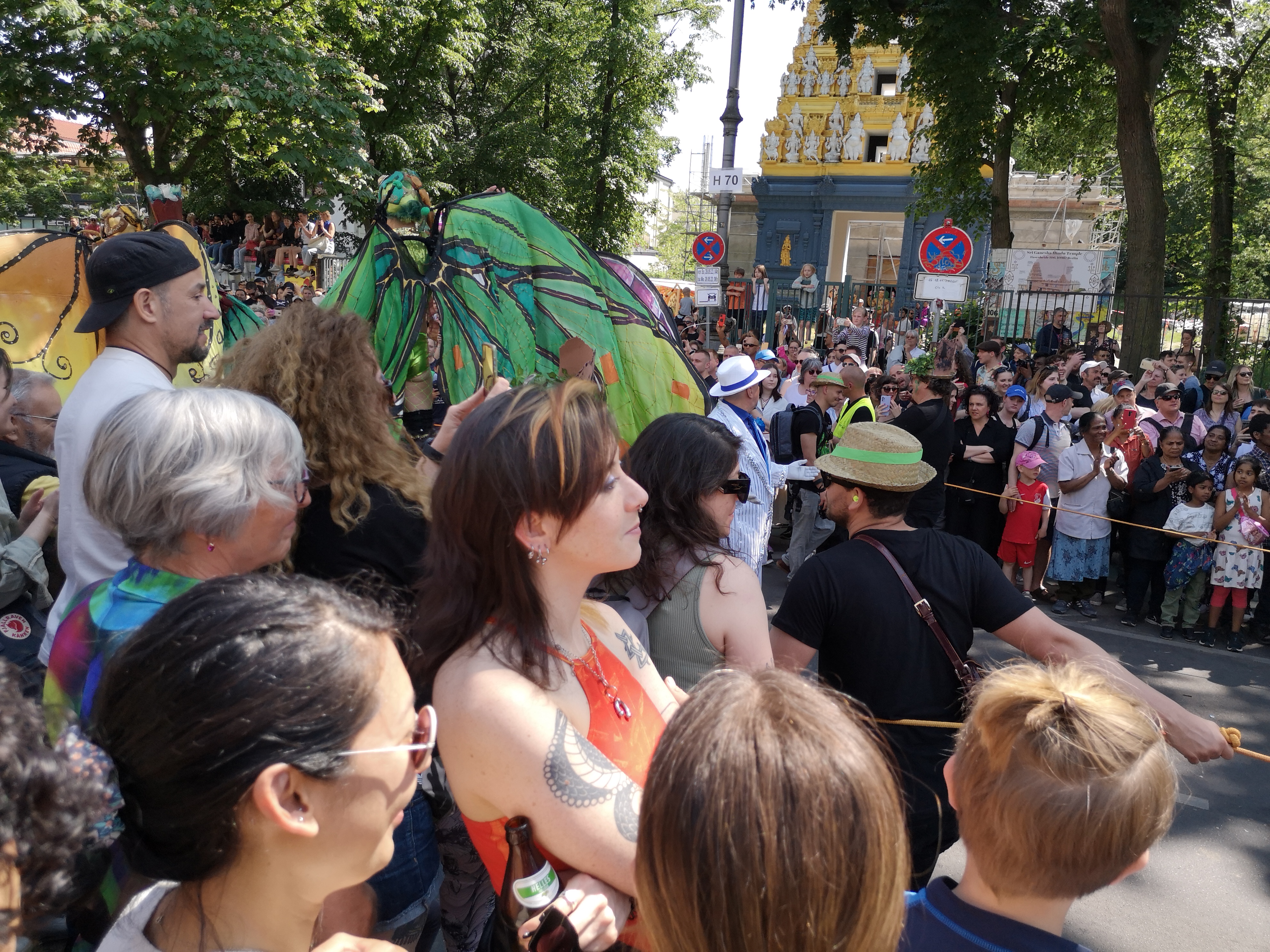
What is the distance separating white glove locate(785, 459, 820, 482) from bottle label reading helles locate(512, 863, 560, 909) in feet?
16.6

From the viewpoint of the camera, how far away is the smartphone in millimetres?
2633

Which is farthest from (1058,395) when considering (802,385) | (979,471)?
(802,385)

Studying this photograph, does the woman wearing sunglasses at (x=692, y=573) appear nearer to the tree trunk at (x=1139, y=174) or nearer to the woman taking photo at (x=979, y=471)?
the woman taking photo at (x=979, y=471)

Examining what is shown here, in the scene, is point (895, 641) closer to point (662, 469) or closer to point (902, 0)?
point (662, 469)

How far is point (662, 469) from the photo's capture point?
2326 mm

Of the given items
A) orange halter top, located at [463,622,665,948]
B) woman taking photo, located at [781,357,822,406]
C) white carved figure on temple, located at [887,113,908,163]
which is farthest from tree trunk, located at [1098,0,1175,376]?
white carved figure on temple, located at [887,113,908,163]

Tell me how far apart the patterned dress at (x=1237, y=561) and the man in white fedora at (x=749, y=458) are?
3069 millimetres

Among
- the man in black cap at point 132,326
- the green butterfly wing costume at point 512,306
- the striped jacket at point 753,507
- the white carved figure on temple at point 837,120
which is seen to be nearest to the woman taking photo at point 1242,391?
the striped jacket at point 753,507

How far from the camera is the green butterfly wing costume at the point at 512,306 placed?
2.65 metres

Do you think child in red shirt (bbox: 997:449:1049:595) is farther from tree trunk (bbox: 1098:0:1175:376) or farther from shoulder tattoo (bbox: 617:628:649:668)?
tree trunk (bbox: 1098:0:1175:376)

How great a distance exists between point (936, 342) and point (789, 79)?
24.1 metres

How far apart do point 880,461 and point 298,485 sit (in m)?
1.61

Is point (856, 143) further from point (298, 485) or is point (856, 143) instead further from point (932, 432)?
point (298, 485)

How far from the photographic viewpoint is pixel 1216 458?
265 inches
